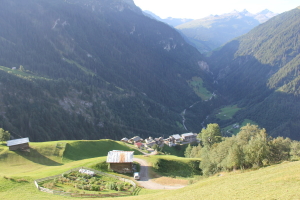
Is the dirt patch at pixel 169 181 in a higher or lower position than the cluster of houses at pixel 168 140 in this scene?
lower

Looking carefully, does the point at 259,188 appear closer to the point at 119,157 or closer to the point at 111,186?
the point at 111,186

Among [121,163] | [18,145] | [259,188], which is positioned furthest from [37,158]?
[259,188]

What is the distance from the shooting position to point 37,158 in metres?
63.6

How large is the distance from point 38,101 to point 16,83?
54.5 feet

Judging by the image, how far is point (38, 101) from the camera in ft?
446

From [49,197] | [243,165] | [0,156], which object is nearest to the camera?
[49,197]

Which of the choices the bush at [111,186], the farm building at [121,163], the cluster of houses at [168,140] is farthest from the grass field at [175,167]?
the cluster of houses at [168,140]

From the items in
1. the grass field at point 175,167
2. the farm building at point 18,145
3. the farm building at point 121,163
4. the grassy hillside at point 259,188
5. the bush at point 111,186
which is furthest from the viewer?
the farm building at point 18,145

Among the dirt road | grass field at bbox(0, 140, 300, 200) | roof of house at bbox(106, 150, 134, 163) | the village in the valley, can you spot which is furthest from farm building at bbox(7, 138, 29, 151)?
the village in the valley

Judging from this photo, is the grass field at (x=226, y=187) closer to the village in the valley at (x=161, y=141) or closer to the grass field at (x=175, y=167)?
the grass field at (x=175, y=167)

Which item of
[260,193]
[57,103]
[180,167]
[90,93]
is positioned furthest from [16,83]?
[260,193]

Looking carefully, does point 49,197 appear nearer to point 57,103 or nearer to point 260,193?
point 260,193

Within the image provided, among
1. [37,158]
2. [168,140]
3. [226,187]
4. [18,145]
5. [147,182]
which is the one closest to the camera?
[226,187]

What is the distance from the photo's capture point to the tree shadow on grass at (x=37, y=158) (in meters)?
61.9
